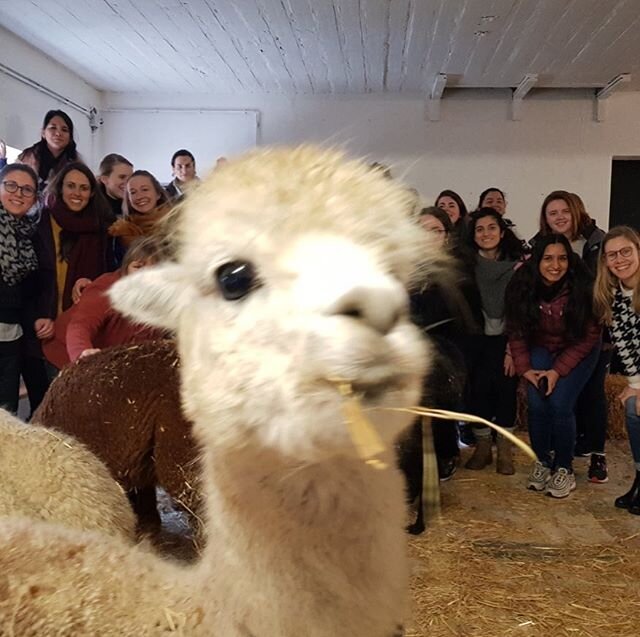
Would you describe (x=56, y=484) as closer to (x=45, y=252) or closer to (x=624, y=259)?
(x=45, y=252)

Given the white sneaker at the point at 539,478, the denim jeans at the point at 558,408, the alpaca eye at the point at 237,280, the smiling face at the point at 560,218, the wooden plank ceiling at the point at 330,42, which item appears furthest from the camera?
the wooden plank ceiling at the point at 330,42

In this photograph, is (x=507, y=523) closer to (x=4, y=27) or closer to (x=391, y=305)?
(x=391, y=305)

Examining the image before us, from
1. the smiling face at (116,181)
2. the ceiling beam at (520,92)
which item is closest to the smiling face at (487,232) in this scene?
the smiling face at (116,181)

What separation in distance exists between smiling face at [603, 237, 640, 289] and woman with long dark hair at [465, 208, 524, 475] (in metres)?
0.63

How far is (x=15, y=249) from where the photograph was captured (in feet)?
11.4

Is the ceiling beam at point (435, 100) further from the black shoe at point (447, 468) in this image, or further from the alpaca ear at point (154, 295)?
the alpaca ear at point (154, 295)

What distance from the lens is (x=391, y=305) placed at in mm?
745

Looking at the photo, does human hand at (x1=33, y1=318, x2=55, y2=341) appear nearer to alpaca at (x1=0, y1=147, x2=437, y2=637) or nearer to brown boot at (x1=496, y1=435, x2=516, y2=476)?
alpaca at (x1=0, y1=147, x2=437, y2=637)

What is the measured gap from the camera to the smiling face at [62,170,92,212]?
3488 mm

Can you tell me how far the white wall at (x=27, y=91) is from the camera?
20.8ft

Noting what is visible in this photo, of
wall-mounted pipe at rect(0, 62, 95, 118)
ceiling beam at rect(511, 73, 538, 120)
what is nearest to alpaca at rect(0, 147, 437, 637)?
wall-mounted pipe at rect(0, 62, 95, 118)

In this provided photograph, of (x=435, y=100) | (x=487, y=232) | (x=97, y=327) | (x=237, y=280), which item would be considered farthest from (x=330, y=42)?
(x=237, y=280)

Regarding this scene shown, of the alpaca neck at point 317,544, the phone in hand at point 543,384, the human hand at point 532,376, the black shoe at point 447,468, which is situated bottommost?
the black shoe at point 447,468

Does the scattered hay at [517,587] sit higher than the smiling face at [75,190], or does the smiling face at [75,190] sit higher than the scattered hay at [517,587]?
the smiling face at [75,190]
